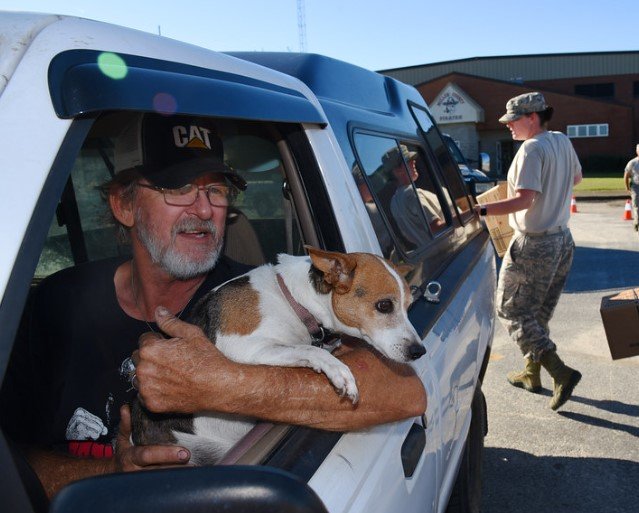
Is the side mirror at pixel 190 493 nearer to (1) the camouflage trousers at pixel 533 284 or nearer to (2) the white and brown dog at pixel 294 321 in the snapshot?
(2) the white and brown dog at pixel 294 321

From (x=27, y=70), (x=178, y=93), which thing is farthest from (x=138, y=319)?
(x=27, y=70)

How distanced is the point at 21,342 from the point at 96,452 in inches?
17.5

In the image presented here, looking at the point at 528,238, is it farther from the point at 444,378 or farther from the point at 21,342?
the point at 21,342

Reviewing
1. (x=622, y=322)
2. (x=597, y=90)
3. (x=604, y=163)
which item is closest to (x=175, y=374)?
(x=622, y=322)

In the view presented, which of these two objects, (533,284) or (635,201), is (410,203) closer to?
(533,284)

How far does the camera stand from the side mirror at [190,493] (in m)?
0.95

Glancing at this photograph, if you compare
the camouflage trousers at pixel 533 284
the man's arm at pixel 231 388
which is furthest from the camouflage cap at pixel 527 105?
the man's arm at pixel 231 388

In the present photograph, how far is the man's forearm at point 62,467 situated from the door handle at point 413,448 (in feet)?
2.75

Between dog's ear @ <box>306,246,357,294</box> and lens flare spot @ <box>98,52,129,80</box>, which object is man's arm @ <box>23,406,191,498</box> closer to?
dog's ear @ <box>306,246,357,294</box>

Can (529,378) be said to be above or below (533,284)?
below

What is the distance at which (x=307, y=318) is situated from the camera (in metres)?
2.19

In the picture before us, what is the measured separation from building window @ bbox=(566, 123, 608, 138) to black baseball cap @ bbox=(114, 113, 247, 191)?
46282 mm

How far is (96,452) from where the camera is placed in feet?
6.70

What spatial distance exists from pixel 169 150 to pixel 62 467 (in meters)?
1.03
